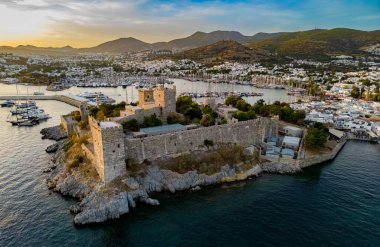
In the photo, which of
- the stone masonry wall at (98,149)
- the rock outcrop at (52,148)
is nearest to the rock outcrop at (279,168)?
the stone masonry wall at (98,149)

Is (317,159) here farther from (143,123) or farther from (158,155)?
(143,123)

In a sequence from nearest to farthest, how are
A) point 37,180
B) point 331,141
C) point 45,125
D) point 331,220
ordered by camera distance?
point 331,220, point 37,180, point 331,141, point 45,125

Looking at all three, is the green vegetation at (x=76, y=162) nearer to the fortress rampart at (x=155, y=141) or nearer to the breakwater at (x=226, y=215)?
the fortress rampart at (x=155, y=141)

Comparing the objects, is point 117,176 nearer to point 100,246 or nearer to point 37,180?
point 100,246

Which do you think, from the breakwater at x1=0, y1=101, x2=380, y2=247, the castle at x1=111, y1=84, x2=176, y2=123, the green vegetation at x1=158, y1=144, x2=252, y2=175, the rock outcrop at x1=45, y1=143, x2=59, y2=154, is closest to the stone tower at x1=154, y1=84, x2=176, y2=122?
the castle at x1=111, y1=84, x2=176, y2=123

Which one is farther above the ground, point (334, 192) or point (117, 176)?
point (117, 176)

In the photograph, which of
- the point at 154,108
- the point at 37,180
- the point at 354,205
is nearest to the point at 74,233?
the point at 37,180
